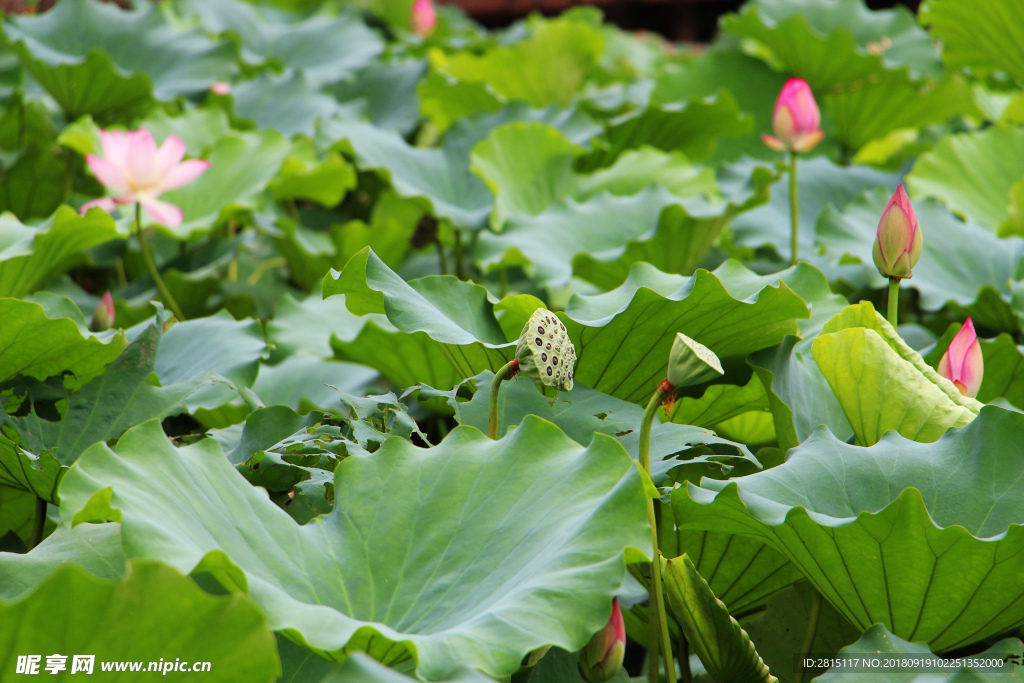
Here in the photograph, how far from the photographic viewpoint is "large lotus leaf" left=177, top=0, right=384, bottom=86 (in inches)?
100

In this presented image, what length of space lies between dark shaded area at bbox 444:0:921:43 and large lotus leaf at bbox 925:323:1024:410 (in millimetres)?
4345

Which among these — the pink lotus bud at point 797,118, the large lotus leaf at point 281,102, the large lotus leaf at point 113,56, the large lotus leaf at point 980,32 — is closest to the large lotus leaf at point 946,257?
the pink lotus bud at point 797,118

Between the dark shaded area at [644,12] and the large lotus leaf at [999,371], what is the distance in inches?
171

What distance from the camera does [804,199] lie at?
1.82m

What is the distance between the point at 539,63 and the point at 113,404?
165 cm

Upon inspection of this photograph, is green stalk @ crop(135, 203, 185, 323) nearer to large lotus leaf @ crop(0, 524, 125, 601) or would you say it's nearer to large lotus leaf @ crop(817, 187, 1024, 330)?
large lotus leaf @ crop(0, 524, 125, 601)

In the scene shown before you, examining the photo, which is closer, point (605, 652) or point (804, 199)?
point (605, 652)

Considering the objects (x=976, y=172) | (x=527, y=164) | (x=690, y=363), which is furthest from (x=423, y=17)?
(x=690, y=363)

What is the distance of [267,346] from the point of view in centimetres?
Result: 113

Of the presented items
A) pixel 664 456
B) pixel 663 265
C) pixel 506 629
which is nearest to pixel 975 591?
pixel 664 456

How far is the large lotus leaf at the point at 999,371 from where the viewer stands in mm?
1143

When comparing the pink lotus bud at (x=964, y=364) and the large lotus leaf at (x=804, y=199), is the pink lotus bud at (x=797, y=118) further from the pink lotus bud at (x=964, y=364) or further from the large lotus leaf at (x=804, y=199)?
the pink lotus bud at (x=964, y=364)

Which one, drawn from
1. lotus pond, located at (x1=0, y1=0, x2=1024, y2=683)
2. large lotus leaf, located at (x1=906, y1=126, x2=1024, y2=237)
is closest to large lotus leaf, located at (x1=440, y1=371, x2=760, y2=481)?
lotus pond, located at (x1=0, y1=0, x2=1024, y2=683)

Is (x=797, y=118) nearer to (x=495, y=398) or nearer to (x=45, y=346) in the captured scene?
(x=495, y=398)
